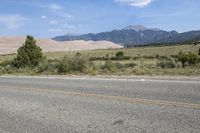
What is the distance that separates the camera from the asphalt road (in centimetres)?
701

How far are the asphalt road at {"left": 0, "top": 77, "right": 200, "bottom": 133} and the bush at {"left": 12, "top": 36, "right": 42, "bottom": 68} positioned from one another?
21.1 meters

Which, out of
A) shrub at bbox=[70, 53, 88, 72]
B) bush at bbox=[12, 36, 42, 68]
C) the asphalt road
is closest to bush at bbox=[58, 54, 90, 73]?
shrub at bbox=[70, 53, 88, 72]

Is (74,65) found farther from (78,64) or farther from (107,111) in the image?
(107,111)

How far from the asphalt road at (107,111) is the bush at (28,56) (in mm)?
21119

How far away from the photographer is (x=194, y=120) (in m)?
7.02

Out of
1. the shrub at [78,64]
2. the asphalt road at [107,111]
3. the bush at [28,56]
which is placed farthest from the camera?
the bush at [28,56]

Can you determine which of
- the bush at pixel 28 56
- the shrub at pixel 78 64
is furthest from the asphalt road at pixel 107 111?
Result: the bush at pixel 28 56

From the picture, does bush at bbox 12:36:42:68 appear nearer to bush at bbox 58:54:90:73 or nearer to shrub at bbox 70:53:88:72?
bush at bbox 58:54:90:73

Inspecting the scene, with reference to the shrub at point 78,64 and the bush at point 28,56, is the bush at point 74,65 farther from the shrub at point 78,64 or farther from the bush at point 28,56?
the bush at point 28,56

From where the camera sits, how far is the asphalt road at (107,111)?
7008 mm

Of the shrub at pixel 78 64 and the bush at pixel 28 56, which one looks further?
the bush at pixel 28 56

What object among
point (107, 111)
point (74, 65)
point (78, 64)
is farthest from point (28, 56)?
point (107, 111)

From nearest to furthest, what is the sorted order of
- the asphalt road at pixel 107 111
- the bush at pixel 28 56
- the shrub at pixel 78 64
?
1. the asphalt road at pixel 107 111
2. the shrub at pixel 78 64
3. the bush at pixel 28 56

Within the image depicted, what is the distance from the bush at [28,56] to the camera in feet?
109
